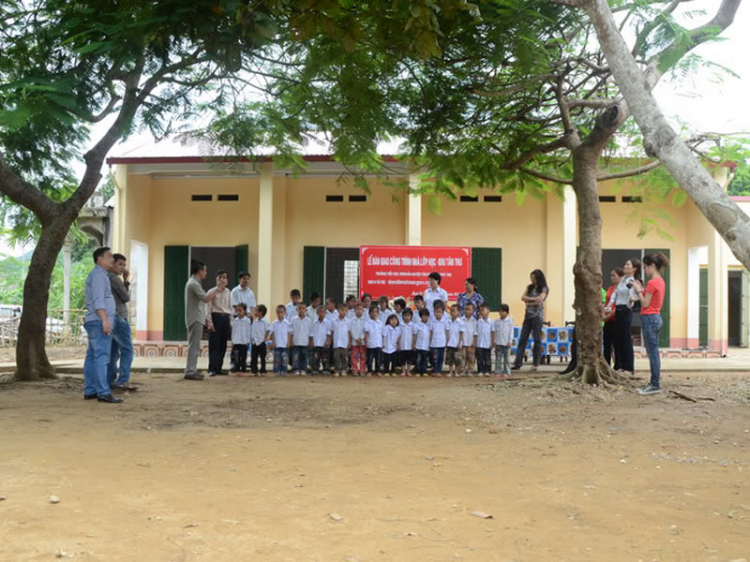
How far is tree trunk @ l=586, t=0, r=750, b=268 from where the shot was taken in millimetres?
3273

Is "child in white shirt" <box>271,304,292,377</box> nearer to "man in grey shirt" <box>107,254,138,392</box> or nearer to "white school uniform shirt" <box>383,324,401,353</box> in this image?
"white school uniform shirt" <box>383,324,401,353</box>

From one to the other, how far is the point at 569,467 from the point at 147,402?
5.06m

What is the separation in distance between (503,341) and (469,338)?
1.80 feet

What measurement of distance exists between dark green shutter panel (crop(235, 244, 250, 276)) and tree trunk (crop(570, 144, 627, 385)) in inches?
364

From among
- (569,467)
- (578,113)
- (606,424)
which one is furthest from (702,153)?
(569,467)

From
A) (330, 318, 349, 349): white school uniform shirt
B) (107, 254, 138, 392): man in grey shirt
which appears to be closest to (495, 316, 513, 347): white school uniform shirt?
(330, 318, 349, 349): white school uniform shirt

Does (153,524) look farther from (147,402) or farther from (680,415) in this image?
(680,415)

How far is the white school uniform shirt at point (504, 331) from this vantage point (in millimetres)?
11570

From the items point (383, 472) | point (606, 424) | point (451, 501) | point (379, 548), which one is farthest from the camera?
point (606, 424)

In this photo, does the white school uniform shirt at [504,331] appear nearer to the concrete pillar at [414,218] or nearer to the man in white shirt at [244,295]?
the man in white shirt at [244,295]

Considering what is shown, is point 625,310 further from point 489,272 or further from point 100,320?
point 100,320

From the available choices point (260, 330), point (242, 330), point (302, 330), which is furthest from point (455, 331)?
point (242, 330)

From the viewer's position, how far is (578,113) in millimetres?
11312

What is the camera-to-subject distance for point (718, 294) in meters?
16.3
